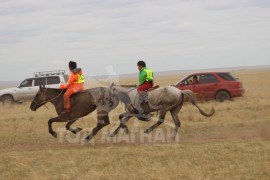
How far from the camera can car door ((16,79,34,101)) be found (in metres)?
29.2

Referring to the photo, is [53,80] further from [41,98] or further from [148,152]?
[148,152]

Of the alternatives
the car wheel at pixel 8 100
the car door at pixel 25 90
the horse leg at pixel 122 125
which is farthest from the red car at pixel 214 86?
the car wheel at pixel 8 100

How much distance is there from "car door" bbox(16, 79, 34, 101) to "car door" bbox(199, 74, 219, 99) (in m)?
11.1

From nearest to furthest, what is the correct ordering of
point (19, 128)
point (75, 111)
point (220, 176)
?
1. point (220, 176)
2. point (75, 111)
3. point (19, 128)

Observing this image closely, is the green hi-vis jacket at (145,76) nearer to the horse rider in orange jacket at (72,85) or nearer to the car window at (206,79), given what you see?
the horse rider in orange jacket at (72,85)

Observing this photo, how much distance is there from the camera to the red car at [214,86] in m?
23.5

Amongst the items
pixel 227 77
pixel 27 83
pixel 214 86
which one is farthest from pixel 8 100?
pixel 227 77

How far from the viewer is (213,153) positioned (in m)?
10.8

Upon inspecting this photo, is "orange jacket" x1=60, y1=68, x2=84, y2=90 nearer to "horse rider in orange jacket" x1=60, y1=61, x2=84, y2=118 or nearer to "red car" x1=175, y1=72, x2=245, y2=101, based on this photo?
"horse rider in orange jacket" x1=60, y1=61, x2=84, y2=118

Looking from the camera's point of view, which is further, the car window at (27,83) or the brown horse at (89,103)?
the car window at (27,83)

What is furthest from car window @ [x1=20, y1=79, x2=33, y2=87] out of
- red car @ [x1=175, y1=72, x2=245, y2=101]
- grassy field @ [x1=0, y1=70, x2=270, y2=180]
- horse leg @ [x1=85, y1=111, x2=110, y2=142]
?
→ horse leg @ [x1=85, y1=111, x2=110, y2=142]

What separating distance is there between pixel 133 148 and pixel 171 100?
8.08 ft

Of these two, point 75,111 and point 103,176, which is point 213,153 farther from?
point 75,111

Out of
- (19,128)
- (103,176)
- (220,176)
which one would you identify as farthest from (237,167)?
(19,128)
